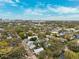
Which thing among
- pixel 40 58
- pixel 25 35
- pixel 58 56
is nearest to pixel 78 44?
pixel 58 56

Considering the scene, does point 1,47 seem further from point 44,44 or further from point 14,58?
point 14,58

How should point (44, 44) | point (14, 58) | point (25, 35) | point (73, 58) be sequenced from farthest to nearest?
point (25, 35) → point (44, 44) → point (14, 58) → point (73, 58)

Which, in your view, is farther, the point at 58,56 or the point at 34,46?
Answer: the point at 34,46

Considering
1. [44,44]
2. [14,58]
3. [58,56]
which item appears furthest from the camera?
[44,44]

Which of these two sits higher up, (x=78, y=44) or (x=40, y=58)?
(x=78, y=44)

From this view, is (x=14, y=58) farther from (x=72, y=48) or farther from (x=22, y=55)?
(x=72, y=48)

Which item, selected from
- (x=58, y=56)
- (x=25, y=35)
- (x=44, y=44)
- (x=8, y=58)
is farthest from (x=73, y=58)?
(x=25, y=35)

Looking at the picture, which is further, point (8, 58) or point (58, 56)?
point (8, 58)

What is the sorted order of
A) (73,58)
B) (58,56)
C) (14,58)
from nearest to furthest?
1. (73,58)
2. (58,56)
3. (14,58)

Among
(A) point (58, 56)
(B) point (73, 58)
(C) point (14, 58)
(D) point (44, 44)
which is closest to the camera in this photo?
(B) point (73, 58)
